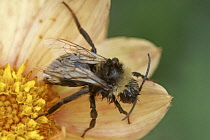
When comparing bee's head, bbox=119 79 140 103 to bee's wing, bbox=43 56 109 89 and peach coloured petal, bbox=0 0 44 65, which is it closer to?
bee's wing, bbox=43 56 109 89

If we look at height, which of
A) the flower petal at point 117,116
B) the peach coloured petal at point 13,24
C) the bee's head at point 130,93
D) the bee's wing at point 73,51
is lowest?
the flower petal at point 117,116

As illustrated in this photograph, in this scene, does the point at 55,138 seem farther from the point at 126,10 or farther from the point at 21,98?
the point at 126,10

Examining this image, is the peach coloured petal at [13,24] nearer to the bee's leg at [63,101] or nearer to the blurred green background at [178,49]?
the bee's leg at [63,101]

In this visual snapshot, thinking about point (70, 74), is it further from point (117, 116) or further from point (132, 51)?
point (132, 51)

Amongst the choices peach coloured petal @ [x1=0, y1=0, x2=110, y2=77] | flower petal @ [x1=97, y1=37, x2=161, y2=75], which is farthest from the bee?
flower petal @ [x1=97, y1=37, x2=161, y2=75]

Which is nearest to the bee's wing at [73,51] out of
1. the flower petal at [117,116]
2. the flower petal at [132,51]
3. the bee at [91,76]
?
the bee at [91,76]

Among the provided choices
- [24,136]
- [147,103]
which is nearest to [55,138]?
[24,136]
